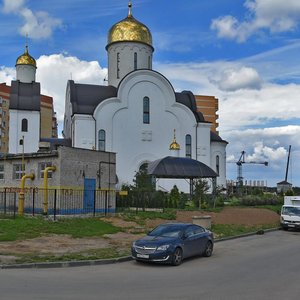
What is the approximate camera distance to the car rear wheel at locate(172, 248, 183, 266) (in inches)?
552

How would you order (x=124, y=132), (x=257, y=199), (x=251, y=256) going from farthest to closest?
(x=124, y=132), (x=257, y=199), (x=251, y=256)

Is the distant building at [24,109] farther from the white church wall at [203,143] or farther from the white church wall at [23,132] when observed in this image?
the white church wall at [203,143]

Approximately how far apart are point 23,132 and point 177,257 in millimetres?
44282

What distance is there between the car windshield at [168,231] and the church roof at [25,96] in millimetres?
43327

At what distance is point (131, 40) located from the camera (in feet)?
188

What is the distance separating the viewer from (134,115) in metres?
54.3

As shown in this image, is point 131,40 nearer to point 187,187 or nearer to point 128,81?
point 128,81

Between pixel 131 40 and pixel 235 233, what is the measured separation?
38.6m

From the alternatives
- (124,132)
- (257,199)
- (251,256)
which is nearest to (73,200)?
(251,256)

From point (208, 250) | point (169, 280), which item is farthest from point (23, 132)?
point (169, 280)

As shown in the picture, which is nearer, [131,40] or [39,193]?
[39,193]

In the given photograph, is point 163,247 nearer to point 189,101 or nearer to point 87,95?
point 87,95

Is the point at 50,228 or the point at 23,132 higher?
the point at 23,132

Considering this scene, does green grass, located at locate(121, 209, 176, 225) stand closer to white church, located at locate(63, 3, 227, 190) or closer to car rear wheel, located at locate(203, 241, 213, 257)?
car rear wheel, located at locate(203, 241, 213, 257)
